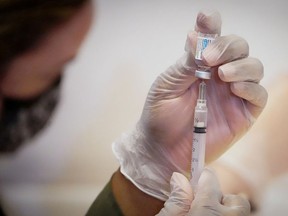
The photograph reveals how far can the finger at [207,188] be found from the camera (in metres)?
1.07

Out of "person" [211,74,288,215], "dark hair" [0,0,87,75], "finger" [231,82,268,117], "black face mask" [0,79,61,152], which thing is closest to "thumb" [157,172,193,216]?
"person" [211,74,288,215]

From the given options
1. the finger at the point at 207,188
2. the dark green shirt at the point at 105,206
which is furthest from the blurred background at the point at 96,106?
the finger at the point at 207,188

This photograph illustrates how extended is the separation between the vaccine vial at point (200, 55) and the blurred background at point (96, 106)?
103 mm

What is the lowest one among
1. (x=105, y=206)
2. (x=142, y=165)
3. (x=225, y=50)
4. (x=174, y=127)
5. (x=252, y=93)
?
(x=105, y=206)

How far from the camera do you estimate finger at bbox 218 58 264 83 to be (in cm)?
108

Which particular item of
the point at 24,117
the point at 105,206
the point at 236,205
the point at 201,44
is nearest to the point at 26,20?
the point at 24,117

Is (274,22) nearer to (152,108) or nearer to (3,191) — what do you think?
(152,108)

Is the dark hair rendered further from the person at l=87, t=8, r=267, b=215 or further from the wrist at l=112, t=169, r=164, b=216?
the wrist at l=112, t=169, r=164, b=216

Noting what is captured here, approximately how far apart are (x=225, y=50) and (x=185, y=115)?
21 cm

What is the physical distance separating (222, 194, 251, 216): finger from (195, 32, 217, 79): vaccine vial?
12.4 inches

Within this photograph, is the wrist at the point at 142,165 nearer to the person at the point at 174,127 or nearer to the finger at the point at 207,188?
the person at the point at 174,127

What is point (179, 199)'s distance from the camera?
1.09 meters

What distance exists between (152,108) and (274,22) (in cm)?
40

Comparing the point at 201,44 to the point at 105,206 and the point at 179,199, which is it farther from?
the point at 105,206
